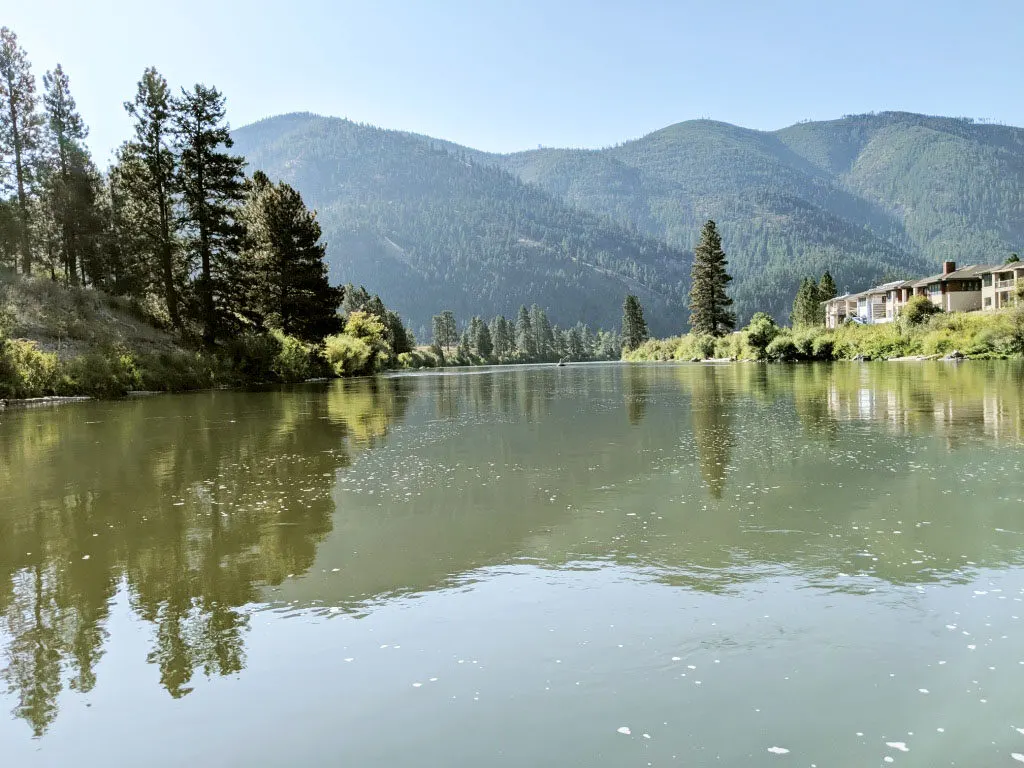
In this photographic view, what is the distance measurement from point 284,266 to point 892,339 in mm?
57223

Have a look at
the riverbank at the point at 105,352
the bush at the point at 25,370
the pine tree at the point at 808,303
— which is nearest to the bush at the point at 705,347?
the pine tree at the point at 808,303

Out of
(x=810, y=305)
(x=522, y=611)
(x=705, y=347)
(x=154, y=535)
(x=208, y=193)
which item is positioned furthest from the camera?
(x=810, y=305)

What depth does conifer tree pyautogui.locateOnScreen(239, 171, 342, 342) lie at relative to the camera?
5297cm

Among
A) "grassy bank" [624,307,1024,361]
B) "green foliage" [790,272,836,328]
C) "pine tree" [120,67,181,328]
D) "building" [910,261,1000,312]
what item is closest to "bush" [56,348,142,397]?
"pine tree" [120,67,181,328]

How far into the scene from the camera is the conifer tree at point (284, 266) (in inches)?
2085

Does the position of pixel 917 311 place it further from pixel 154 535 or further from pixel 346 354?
pixel 154 535

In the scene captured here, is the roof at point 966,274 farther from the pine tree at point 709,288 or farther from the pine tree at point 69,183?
the pine tree at point 69,183

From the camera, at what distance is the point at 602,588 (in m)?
6.95

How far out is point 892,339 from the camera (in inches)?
2867

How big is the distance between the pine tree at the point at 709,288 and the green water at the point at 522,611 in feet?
333

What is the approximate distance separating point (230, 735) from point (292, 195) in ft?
180

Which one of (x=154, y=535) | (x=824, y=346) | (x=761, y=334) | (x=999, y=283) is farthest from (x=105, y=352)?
(x=999, y=283)

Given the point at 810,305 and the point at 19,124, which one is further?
the point at 810,305

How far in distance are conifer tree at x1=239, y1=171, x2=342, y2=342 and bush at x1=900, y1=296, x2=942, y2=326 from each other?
56.1 m
